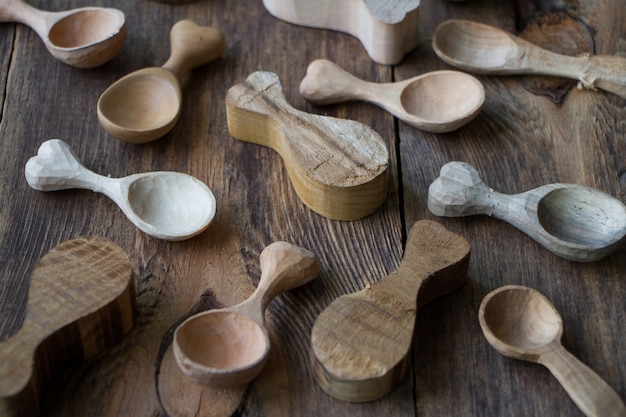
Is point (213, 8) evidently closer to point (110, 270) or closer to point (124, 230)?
point (124, 230)

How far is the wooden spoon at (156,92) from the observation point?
43.4 inches

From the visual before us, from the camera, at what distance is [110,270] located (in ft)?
2.99

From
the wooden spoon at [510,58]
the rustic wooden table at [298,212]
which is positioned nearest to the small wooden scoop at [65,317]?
the rustic wooden table at [298,212]

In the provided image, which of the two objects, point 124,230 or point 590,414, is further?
point 124,230

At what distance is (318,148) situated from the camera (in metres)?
1.04

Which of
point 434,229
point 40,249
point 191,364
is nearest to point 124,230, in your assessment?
point 40,249

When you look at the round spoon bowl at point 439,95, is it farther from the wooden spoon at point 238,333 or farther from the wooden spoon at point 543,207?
the wooden spoon at point 238,333

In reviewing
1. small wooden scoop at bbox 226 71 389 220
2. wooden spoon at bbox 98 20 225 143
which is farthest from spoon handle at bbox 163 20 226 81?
small wooden scoop at bbox 226 71 389 220

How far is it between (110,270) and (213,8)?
1.76 ft

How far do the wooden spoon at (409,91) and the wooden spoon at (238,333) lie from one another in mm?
273

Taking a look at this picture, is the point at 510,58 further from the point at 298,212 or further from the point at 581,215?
the point at 298,212

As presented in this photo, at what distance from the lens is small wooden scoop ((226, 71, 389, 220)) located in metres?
1.01

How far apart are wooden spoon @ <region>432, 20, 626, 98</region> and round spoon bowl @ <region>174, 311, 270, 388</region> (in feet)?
1.67

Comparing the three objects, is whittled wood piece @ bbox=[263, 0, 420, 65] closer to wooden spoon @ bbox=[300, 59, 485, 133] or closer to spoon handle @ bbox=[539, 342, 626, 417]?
wooden spoon @ bbox=[300, 59, 485, 133]
